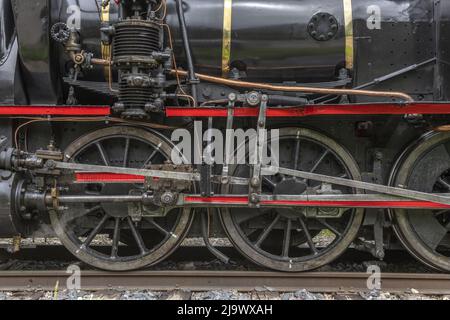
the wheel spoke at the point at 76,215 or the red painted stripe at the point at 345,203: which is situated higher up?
the red painted stripe at the point at 345,203

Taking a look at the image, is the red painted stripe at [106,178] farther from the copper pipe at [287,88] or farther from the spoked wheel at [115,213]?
the copper pipe at [287,88]

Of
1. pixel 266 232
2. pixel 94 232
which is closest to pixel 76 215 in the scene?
pixel 94 232

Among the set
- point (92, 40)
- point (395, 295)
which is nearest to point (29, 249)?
point (92, 40)

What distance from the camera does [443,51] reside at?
3.90m

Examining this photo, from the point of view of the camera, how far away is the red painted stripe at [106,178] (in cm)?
388

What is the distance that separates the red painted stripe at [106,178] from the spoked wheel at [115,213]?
114 millimetres

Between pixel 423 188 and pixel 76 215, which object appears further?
pixel 76 215

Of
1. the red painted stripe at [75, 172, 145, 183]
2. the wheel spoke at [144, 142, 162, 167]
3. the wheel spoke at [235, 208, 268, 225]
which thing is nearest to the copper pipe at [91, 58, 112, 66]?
the wheel spoke at [144, 142, 162, 167]

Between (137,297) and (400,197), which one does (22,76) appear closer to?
(137,297)

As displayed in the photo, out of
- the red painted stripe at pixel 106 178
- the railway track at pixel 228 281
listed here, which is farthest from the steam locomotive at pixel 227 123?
the railway track at pixel 228 281

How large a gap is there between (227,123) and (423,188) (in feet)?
6.38

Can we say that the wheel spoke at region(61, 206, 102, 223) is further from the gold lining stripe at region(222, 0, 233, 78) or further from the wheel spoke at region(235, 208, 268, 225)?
the gold lining stripe at region(222, 0, 233, 78)

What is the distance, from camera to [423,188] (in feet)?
13.2

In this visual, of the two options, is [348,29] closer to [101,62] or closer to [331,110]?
[331,110]
